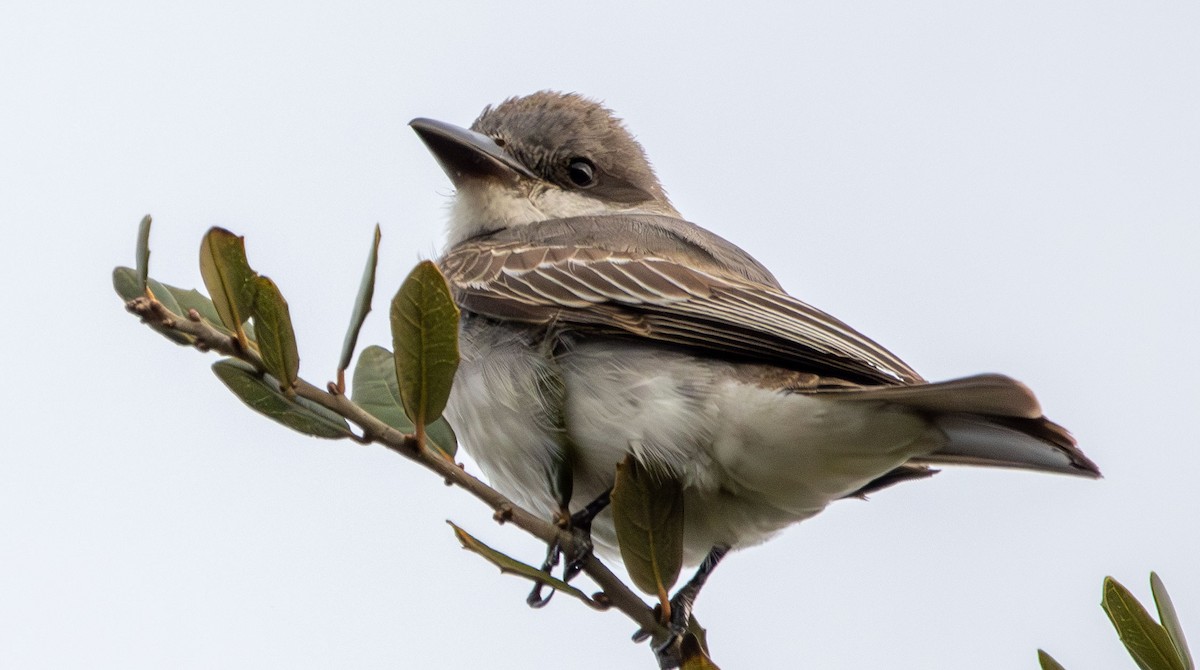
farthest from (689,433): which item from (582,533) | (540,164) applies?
(540,164)

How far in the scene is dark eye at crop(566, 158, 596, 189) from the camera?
→ 602 cm

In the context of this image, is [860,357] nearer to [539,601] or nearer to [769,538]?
[769,538]

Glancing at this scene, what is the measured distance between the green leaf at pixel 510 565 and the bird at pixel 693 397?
572mm

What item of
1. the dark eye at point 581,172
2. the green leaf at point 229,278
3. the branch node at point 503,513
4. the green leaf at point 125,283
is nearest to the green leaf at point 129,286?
the green leaf at point 125,283

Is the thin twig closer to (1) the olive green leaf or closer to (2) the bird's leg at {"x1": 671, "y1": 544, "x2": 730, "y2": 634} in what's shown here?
(1) the olive green leaf

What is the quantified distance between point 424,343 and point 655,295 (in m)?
1.58

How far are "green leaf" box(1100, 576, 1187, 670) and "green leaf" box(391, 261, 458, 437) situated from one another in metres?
1.39

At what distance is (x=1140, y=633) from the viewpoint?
8.21ft

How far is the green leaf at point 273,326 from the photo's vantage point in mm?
2746

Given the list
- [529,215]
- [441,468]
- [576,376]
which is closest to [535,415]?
[576,376]

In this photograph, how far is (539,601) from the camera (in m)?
4.18

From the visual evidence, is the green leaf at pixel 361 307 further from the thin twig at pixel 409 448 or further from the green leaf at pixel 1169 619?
the green leaf at pixel 1169 619

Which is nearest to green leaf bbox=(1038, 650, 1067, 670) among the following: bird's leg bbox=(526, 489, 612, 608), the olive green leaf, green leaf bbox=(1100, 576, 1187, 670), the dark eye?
green leaf bbox=(1100, 576, 1187, 670)

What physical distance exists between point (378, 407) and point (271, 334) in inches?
23.7
